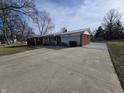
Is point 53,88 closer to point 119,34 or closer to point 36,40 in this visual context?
point 36,40

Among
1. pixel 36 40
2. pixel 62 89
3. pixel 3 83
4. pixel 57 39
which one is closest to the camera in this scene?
pixel 62 89

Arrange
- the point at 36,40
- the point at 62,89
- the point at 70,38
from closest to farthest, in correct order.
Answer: the point at 62,89 → the point at 70,38 → the point at 36,40

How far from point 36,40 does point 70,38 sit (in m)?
11.8


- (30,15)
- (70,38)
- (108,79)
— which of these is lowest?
(108,79)

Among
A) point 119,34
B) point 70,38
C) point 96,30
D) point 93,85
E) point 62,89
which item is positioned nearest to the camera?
point 62,89

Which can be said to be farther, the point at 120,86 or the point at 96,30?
the point at 96,30

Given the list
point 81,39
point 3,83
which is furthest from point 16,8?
point 3,83

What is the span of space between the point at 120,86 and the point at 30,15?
20019 millimetres

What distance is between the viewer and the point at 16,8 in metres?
21.0

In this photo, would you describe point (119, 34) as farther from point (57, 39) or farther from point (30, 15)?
point (30, 15)

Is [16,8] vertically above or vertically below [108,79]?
above

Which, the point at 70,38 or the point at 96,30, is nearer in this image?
the point at 70,38

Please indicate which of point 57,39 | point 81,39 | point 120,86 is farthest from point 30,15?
point 120,86

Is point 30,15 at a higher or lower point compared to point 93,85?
higher
